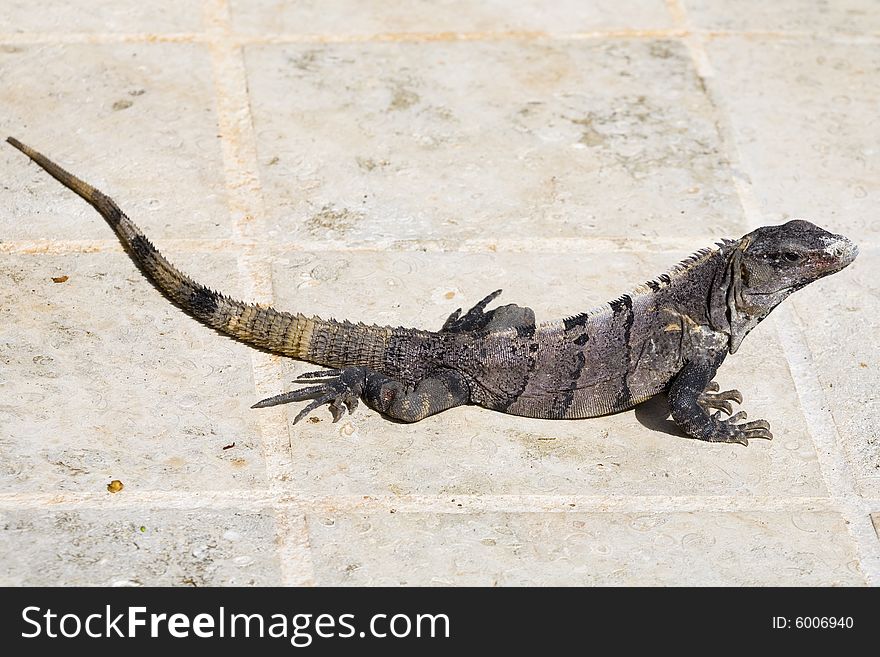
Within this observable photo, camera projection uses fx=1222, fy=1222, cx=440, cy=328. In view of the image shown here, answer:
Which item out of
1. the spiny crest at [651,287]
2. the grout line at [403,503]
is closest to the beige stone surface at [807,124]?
the spiny crest at [651,287]

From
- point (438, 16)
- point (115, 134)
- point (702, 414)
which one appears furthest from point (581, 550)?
point (438, 16)

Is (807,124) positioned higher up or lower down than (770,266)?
lower down

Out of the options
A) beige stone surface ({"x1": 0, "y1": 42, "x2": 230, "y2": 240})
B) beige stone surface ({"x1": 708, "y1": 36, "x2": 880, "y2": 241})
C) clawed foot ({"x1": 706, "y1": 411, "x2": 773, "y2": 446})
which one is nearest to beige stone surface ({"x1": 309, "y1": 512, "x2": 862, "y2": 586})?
clawed foot ({"x1": 706, "y1": 411, "x2": 773, "y2": 446})

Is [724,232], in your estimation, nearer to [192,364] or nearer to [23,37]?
[192,364]

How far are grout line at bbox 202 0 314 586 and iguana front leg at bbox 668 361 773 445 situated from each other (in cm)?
183

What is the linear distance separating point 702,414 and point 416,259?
181cm

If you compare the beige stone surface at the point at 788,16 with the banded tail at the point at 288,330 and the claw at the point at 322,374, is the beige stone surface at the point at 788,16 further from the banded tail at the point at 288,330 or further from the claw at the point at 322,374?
the claw at the point at 322,374

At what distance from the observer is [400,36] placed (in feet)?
27.5

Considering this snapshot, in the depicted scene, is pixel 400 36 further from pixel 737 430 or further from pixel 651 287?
Result: pixel 737 430

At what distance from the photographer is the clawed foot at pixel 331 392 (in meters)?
5.63

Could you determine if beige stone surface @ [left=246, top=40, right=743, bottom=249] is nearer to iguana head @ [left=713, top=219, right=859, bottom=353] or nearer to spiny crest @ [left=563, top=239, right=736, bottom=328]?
spiny crest @ [left=563, top=239, right=736, bottom=328]

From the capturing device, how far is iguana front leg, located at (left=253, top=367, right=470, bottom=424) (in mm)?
5641
